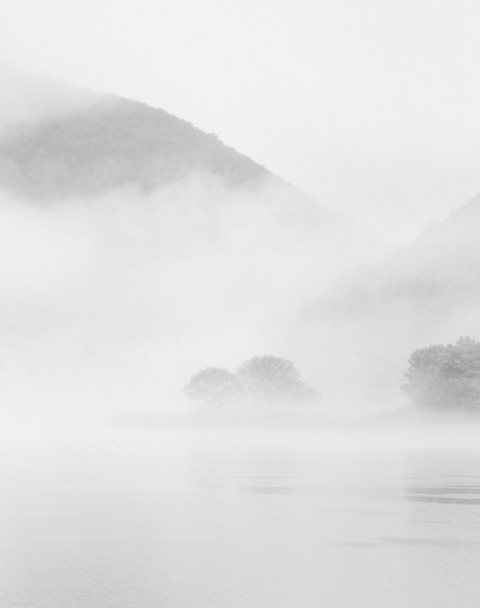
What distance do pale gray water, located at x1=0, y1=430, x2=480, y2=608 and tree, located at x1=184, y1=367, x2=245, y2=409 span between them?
8123cm

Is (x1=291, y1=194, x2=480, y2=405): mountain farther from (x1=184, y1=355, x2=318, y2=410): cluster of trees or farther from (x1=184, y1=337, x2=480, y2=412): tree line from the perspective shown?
(x1=184, y1=337, x2=480, y2=412): tree line

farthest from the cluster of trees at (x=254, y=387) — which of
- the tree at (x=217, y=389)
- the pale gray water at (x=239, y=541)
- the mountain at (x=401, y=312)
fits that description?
the pale gray water at (x=239, y=541)

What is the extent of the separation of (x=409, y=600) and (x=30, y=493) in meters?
16.4

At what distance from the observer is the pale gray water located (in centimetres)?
1505

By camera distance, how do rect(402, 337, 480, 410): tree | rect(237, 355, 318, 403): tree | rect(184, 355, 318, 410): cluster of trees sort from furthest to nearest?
rect(184, 355, 318, 410): cluster of trees
rect(237, 355, 318, 403): tree
rect(402, 337, 480, 410): tree

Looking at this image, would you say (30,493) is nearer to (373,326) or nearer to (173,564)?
(173,564)

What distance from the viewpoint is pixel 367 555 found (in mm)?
18188

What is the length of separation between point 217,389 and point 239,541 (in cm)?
9908

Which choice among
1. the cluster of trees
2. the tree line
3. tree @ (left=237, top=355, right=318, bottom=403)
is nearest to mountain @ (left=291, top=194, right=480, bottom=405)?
tree @ (left=237, top=355, right=318, bottom=403)

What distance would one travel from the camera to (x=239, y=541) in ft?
65.3

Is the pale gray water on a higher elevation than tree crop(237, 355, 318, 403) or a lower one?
lower

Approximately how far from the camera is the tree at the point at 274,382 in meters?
116

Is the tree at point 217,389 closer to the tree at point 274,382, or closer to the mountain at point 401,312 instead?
the tree at point 274,382

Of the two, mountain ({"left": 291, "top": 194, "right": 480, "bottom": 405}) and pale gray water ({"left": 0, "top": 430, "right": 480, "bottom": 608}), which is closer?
pale gray water ({"left": 0, "top": 430, "right": 480, "bottom": 608})
